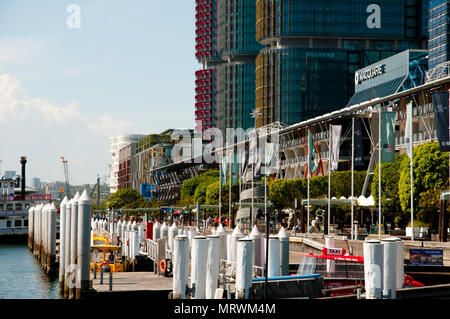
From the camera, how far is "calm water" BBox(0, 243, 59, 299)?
59406 millimetres

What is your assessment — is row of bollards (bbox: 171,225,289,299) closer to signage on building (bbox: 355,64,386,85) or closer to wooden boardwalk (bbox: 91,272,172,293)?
wooden boardwalk (bbox: 91,272,172,293)

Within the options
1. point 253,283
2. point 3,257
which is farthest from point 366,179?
point 253,283

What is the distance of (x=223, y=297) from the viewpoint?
3438 centimetres

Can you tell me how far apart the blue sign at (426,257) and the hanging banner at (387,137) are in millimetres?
23503

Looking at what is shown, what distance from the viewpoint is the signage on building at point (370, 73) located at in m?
187

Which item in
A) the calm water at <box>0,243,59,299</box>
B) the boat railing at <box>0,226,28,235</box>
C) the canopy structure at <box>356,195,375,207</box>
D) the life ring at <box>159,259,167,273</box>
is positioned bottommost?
the calm water at <box>0,243,59,299</box>

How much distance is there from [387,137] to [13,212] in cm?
9337

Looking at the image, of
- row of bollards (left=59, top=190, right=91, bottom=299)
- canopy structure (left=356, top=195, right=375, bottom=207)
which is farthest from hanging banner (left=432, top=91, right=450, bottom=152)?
canopy structure (left=356, top=195, right=375, bottom=207)

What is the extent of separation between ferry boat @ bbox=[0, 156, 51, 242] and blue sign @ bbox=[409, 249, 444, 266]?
339 ft

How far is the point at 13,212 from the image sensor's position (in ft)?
474

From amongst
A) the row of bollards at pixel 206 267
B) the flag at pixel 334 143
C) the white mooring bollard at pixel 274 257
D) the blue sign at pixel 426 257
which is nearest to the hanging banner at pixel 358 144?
the flag at pixel 334 143

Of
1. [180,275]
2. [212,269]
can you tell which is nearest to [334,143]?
[180,275]

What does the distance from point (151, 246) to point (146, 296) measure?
22324mm

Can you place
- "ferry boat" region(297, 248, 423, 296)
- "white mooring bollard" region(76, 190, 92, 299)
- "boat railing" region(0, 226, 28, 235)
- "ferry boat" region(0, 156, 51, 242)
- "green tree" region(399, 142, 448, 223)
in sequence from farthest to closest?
"ferry boat" region(0, 156, 51, 242)
"boat railing" region(0, 226, 28, 235)
"green tree" region(399, 142, 448, 223)
"white mooring bollard" region(76, 190, 92, 299)
"ferry boat" region(297, 248, 423, 296)
